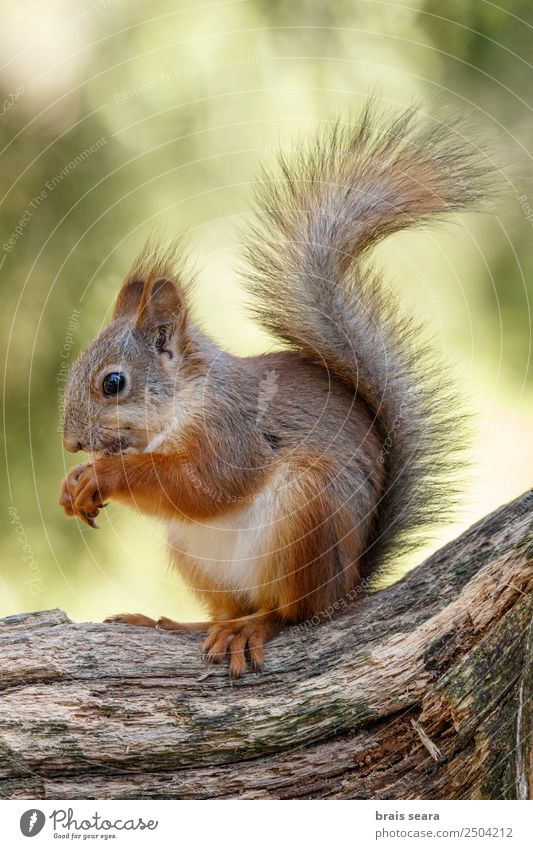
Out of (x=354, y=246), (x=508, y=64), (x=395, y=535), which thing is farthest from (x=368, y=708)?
(x=508, y=64)

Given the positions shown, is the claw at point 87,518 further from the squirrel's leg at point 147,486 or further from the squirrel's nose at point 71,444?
the squirrel's nose at point 71,444

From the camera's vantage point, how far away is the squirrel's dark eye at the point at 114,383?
2031 millimetres

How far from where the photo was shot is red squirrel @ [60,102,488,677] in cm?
206

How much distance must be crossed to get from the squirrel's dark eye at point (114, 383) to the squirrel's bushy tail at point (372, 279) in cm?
41

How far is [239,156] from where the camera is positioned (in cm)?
243

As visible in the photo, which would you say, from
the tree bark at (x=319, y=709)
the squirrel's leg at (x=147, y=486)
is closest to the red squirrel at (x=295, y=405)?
the squirrel's leg at (x=147, y=486)

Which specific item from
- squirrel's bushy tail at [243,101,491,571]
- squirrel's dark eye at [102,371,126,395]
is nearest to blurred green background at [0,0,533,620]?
squirrel's bushy tail at [243,101,491,571]

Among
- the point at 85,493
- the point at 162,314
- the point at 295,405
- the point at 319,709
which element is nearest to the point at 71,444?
the point at 85,493

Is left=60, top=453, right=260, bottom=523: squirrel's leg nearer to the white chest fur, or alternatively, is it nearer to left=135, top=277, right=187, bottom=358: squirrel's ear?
the white chest fur

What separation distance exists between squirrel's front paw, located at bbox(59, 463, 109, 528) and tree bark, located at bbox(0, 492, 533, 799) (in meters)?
0.27

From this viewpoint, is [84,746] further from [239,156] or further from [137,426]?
[239,156]

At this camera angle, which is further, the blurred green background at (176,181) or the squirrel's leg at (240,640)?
the blurred green background at (176,181)

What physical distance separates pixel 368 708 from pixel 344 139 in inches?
49.3

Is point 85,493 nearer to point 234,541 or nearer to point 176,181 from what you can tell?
point 234,541
